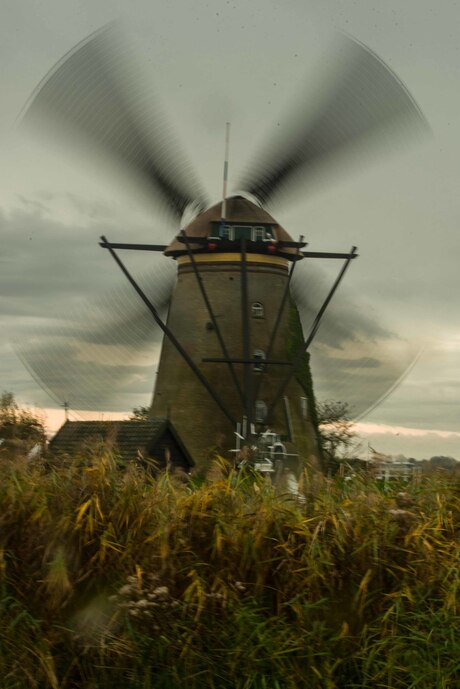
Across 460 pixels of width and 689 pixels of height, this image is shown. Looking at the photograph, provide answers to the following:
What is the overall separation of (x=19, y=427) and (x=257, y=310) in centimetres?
797

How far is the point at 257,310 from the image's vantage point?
25984 millimetres

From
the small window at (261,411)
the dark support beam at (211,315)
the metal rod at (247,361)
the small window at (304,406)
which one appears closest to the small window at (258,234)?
the dark support beam at (211,315)

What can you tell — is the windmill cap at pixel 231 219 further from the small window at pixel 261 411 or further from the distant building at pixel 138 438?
the distant building at pixel 138 438

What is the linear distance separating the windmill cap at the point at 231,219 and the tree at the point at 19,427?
468 centimetres

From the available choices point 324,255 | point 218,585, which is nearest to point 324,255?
point 324,255

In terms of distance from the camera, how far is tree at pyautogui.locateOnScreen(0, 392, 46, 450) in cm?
1174

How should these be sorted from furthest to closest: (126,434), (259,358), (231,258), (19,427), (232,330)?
(259,358) → (232,330) → (231,258) → (126,434) → (19,427)

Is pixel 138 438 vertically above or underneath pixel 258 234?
underneath

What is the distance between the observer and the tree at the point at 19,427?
11741 millimetres

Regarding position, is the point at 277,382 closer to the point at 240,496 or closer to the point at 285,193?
the point at 285,193

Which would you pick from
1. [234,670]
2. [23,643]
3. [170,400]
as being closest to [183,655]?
[234,670]

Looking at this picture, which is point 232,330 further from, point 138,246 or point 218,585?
point 218,585

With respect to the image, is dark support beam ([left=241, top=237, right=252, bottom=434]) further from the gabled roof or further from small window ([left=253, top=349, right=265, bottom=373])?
the gabled roof

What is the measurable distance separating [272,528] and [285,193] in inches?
615
